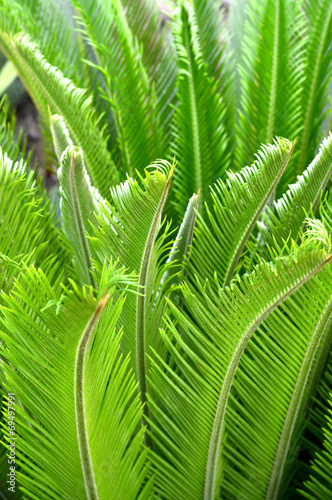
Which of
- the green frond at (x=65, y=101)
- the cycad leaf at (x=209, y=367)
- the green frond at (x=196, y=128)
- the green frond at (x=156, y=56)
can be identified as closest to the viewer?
the cycad leaf at (x=209, y=367)

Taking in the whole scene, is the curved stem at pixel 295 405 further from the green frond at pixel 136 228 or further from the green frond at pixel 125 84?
the green frond at pixel 125 84

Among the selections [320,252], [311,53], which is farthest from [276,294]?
[311,53]

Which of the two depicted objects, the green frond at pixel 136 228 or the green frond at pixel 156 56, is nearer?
→ the green frond at pixel 136 228

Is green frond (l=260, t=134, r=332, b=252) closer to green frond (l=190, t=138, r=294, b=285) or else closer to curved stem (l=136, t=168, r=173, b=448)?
green frond (l=190, t=138, r=294, b=285)

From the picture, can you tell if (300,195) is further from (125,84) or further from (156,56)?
(156,56)

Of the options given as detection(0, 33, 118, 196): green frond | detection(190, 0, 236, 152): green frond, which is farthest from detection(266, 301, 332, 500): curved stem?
detection(190, 0, 236, 152): green frond

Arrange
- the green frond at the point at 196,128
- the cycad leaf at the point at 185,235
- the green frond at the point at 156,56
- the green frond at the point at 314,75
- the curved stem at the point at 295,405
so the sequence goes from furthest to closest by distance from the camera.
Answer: the green frond at the point at 156,56
the green frond at the point at 314,75
the green frond at the point at 196,128
the cycad leaf at the point at 185,235
the curved stem at the point at 295,405

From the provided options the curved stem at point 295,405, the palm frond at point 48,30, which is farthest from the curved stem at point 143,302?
the palm frond at point 48,30
